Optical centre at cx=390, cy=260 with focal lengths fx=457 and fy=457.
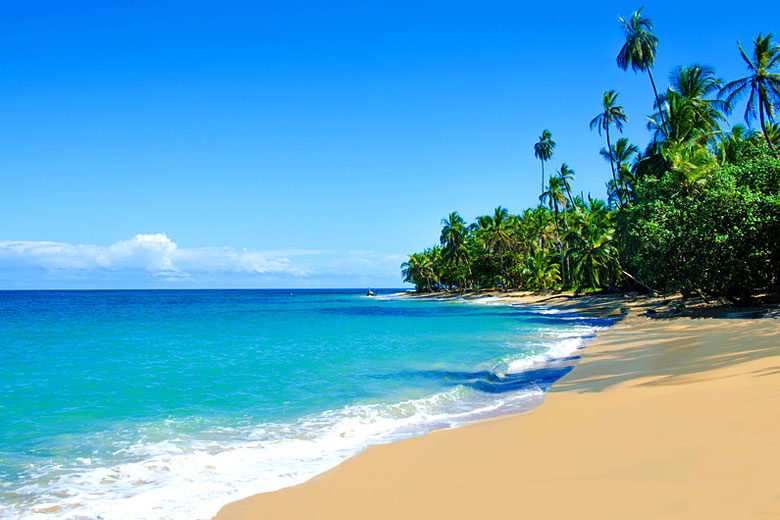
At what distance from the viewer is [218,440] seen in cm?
756

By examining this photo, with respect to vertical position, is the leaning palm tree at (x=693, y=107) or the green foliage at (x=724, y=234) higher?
the leaning palm tree at (x=693, y=107)

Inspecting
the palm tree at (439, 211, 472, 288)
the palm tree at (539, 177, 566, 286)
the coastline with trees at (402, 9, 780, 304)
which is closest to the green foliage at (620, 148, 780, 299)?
the coastline with trees at (402, 9, 780, 304)

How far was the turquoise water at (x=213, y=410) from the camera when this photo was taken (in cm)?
568

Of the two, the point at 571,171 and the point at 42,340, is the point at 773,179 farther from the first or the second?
the point at 571,171

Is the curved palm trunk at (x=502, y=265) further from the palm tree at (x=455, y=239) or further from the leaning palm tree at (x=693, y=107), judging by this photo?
the leaning palm tree at (x=693, y=107)

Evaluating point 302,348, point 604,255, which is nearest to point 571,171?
point 604,255

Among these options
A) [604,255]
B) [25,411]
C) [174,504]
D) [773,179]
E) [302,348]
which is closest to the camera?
[174,504]

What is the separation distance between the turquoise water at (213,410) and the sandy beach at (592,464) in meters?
0.91

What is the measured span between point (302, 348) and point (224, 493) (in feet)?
46.1

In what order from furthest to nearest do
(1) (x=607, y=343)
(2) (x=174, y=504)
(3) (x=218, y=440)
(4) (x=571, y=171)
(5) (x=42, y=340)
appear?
(4) (x=571, y=171)
(5) (x=42, y=340)
(1) (x=607, y=343)
(3) (x=218, y=440)
(2) (x=174, y=504)

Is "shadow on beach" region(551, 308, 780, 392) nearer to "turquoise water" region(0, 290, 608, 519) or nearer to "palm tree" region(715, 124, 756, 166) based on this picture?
"turquoise water" region(0, 290, 608, 519)

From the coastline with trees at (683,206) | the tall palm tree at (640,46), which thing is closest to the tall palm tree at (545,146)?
the coastline with trees at (683,206)

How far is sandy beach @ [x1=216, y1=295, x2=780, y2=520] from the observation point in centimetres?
415

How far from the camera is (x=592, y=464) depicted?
5.16 m
